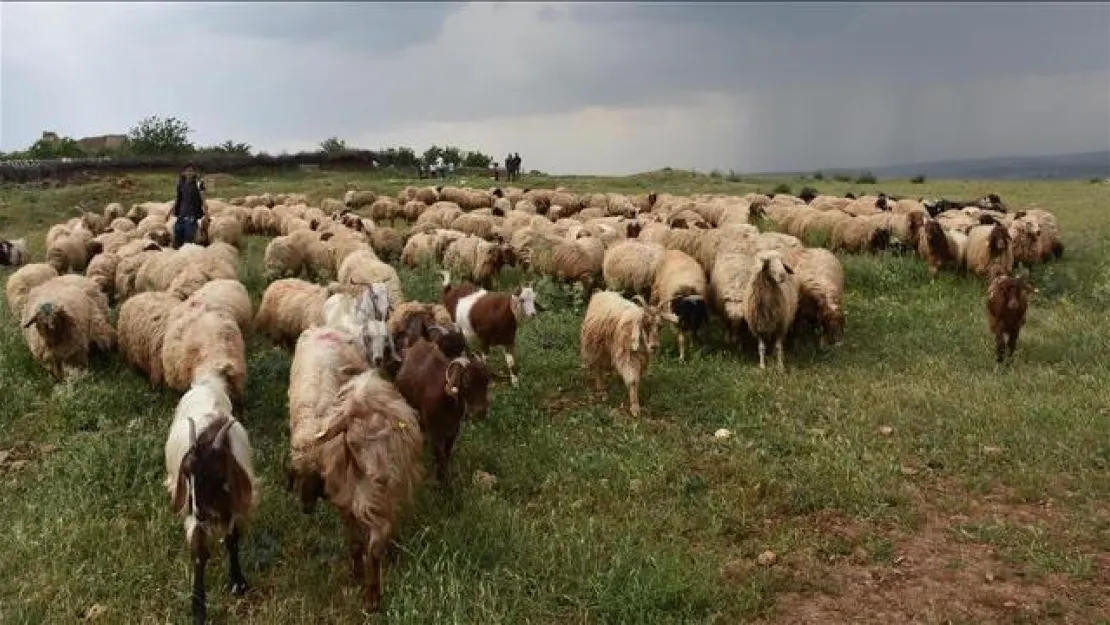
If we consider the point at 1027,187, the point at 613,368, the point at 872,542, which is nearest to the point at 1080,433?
the point at 872,542

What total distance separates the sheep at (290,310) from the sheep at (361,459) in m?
3.95

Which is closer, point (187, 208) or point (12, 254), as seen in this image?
point (187, 208)

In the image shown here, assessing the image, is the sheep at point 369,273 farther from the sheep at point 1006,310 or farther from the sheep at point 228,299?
the sheep at point 1006,310

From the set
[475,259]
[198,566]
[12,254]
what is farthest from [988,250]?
[12,254]

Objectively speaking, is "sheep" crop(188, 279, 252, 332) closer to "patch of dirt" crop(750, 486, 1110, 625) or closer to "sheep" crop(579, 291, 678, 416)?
"sheep" crop(579, 291, 678, 416)

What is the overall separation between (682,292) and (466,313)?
3.30 meters

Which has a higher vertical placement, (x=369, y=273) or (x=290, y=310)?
(x=369, y=273)

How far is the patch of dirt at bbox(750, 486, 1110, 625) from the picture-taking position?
5867 mm

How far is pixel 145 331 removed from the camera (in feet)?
35.7

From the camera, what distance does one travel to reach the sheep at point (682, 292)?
12375 millimetres

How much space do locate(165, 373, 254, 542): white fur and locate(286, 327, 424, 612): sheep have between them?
53cm

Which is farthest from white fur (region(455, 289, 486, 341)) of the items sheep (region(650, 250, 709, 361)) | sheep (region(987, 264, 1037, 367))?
sheep (region(987, 264, 1037, 367))

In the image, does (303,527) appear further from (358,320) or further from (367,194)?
(367,194)

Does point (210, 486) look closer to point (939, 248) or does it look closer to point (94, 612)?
point (94, 612)
